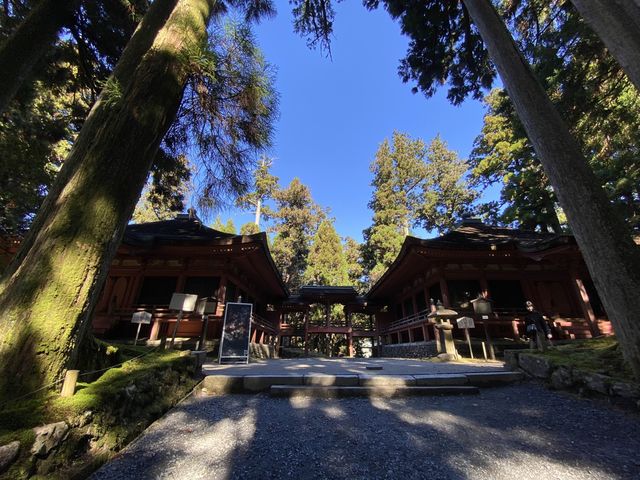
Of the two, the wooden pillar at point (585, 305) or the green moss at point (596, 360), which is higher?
the wooden pillar at point (585, 305)

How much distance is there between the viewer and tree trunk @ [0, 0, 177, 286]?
2.07m

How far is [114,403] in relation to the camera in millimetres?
2246

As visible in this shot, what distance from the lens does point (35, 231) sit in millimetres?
2100

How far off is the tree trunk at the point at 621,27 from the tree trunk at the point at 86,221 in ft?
14.8

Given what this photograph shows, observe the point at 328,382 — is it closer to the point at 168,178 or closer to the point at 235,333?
the point at 235,333

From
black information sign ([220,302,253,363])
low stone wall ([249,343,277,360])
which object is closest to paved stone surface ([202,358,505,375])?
black information sign ([220,302,253,363])

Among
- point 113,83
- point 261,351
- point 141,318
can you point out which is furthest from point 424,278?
point 113,83

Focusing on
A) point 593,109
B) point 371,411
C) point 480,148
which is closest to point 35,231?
point 371,411

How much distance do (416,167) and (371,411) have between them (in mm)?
22004

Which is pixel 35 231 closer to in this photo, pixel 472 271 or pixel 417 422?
pixel 417 422

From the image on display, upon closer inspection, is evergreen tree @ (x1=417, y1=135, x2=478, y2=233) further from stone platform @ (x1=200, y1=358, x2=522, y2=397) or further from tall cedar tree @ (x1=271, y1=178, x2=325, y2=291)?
stone platform @ (x1=200, y1=358, x2=522, y2=397)

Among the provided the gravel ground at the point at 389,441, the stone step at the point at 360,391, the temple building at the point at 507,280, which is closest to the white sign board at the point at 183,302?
the gravel ground at the point at 389,441

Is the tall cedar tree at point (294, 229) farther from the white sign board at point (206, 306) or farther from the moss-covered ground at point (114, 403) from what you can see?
the moss-covered ground at point (114, 403)

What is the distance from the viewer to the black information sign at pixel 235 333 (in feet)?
21.9
